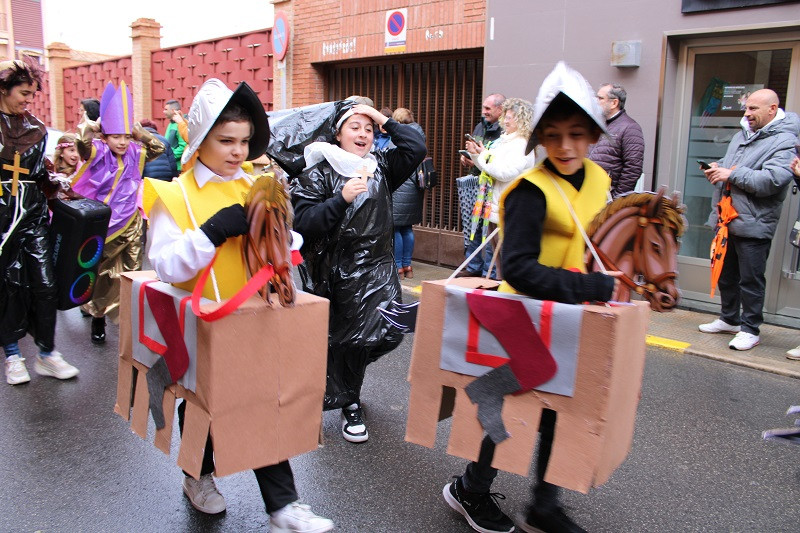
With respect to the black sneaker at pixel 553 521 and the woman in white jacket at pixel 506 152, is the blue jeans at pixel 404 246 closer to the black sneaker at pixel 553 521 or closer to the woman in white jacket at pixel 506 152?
the woman in white jacket at pixel 506 152

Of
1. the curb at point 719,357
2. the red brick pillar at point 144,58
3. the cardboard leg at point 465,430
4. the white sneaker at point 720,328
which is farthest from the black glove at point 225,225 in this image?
the red brick pillar at point 144,58

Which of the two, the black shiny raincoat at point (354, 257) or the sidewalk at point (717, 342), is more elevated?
the black shiny raincoat at point (354, 257)

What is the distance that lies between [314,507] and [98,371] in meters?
2.53

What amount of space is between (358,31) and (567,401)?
8.16m

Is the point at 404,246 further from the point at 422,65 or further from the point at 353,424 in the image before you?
the point at 353,424

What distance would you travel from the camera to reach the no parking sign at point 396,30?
881 cm

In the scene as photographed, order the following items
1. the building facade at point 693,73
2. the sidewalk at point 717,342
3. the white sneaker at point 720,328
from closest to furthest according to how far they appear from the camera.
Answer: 1. the sidewalk at point 717,342
2. the white sneaker at point 720,328
3. the building facade at point 693,73

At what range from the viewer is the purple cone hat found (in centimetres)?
550

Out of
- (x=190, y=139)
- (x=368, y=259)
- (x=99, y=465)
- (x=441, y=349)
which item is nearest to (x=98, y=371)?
(x=99, y=465)

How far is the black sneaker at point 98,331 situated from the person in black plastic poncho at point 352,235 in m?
2.66

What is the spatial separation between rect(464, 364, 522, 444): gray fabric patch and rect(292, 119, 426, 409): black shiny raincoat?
137cm

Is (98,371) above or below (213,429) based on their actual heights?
below

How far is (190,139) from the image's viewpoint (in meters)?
2.59

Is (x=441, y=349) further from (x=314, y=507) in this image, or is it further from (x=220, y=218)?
(x=314, y=507)
